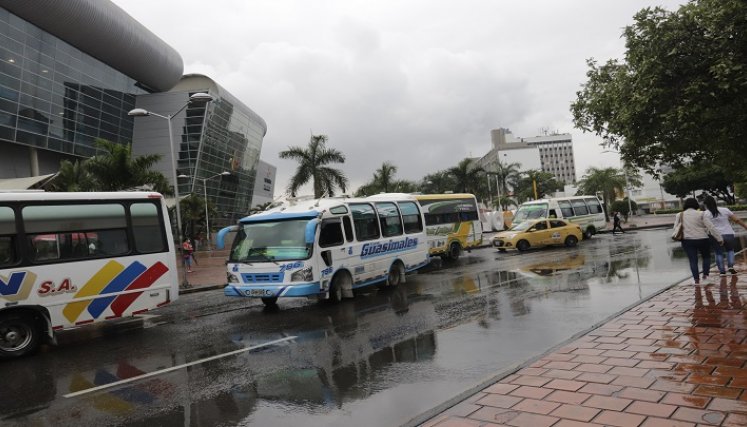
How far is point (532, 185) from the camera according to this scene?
76.9 m

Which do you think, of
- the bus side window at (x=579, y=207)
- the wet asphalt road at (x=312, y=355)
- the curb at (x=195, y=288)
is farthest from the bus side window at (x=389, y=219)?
the bus side window at (x=579, y=207)

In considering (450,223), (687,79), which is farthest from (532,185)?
(687,79)

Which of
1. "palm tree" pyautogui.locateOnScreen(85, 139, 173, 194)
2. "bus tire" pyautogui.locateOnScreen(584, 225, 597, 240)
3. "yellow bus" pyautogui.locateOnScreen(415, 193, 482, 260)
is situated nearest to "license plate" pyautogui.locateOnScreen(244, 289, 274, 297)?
"yellow bus" pyautogui.locateOnScreen(415, 193, 482, 260)

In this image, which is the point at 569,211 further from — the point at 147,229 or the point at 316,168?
the point at 147,229

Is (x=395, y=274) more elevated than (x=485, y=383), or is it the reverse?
(x=395, y=274)

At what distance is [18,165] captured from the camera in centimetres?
4450

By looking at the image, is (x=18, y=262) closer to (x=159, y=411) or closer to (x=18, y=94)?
(x=159, y=411)

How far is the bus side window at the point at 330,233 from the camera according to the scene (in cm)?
1152

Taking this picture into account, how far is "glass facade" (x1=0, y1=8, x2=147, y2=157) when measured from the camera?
40938mm

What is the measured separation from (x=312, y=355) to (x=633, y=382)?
407 cm

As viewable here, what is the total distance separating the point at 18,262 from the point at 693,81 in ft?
35.5

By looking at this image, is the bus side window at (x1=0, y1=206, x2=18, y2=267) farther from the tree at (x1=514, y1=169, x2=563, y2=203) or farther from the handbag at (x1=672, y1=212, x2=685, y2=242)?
the tree at (x1=514, y1=169, x2=563, y2=203)

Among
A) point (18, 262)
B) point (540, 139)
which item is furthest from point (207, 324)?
point (540, 139)

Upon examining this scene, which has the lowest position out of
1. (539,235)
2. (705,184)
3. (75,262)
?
(539,235)
